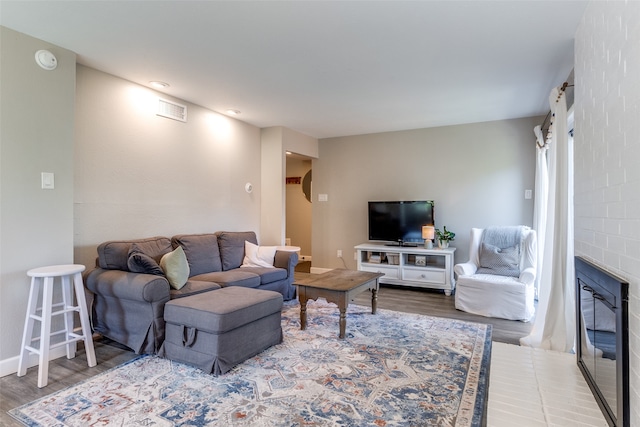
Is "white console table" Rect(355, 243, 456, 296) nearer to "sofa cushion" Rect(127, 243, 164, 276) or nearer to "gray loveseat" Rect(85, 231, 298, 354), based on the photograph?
"gray loveseat" Rect(85, 231, 298, 354)

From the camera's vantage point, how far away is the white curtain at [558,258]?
8.68 ft

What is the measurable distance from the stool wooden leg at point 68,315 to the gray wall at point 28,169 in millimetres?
279

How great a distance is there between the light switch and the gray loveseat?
2.04ft

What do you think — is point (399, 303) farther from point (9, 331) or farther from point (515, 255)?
point (9, 331)

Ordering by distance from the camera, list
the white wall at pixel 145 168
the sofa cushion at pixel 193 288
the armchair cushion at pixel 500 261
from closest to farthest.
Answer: the sofa cushion at pixel 193 288 → the white wall at pixel 145 168 → the armchair cushion at pixel 500 261

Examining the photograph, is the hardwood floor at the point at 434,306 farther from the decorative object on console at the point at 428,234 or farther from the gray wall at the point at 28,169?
the gray wall at the point at 28,169

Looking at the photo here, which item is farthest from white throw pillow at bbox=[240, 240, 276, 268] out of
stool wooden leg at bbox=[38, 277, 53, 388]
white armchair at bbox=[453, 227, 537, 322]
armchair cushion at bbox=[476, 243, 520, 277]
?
armchair cushion at bbox=[476, 243, 520, 277]

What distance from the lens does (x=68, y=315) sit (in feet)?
8.50

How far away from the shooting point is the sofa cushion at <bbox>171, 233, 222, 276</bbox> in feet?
12.0

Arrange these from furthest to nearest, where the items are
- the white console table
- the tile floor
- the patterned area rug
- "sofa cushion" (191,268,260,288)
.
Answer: the white console table
"sofa cushion" (191,268,260,288)
the patterned area rug
the tile floor

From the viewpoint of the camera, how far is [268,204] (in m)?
5.26

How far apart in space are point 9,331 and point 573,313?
4153 millimetres

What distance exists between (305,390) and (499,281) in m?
2.62

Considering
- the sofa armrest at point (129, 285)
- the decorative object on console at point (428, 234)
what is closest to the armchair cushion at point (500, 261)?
the decorative object on console at point (428, 234)
